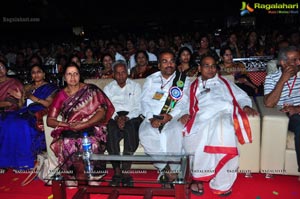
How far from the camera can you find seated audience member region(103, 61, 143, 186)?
3135 mm

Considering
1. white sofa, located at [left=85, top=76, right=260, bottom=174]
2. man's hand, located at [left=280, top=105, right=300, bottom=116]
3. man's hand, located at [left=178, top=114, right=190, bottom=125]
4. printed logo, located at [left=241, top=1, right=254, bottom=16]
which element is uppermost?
printed logo, located at [left=241, top=1, right=254, bottom=16]

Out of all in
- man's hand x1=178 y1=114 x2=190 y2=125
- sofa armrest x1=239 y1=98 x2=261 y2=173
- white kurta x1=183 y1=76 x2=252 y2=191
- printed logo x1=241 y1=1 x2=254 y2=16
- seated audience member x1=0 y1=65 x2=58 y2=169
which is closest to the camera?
white kurta x1=183 y1=76 x2=252 y2=191

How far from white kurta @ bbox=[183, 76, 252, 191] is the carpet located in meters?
0.19

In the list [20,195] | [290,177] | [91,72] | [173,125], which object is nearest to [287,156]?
[290,177]

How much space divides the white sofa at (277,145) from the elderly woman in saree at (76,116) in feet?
4.98

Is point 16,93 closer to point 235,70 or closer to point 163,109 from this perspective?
point 163,109

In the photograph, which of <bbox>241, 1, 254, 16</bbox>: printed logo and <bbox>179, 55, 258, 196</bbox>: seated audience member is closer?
<bbox>179, 55, 258, 196</bbox>: seated audience member

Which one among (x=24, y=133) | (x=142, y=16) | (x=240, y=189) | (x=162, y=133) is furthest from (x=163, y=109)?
(x=142, y=16)

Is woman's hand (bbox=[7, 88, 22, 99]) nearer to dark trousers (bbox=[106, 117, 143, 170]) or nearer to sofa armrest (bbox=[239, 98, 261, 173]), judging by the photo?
dark trousers (bbox=[106, 117, 143, 170])

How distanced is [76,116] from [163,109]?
881 millimetres

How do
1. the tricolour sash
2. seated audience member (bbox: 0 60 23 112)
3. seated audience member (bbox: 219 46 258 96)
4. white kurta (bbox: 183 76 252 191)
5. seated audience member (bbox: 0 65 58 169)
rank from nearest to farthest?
1. white kurta (bbox: 183 76 252 191)
2. the tricolour sash
3. seated audience member (bbox: 0 65 58 169)
4. seated audience member (bbox: 0 60 23 112)
5. seated audience member (bbox: 219 46 258 96)
